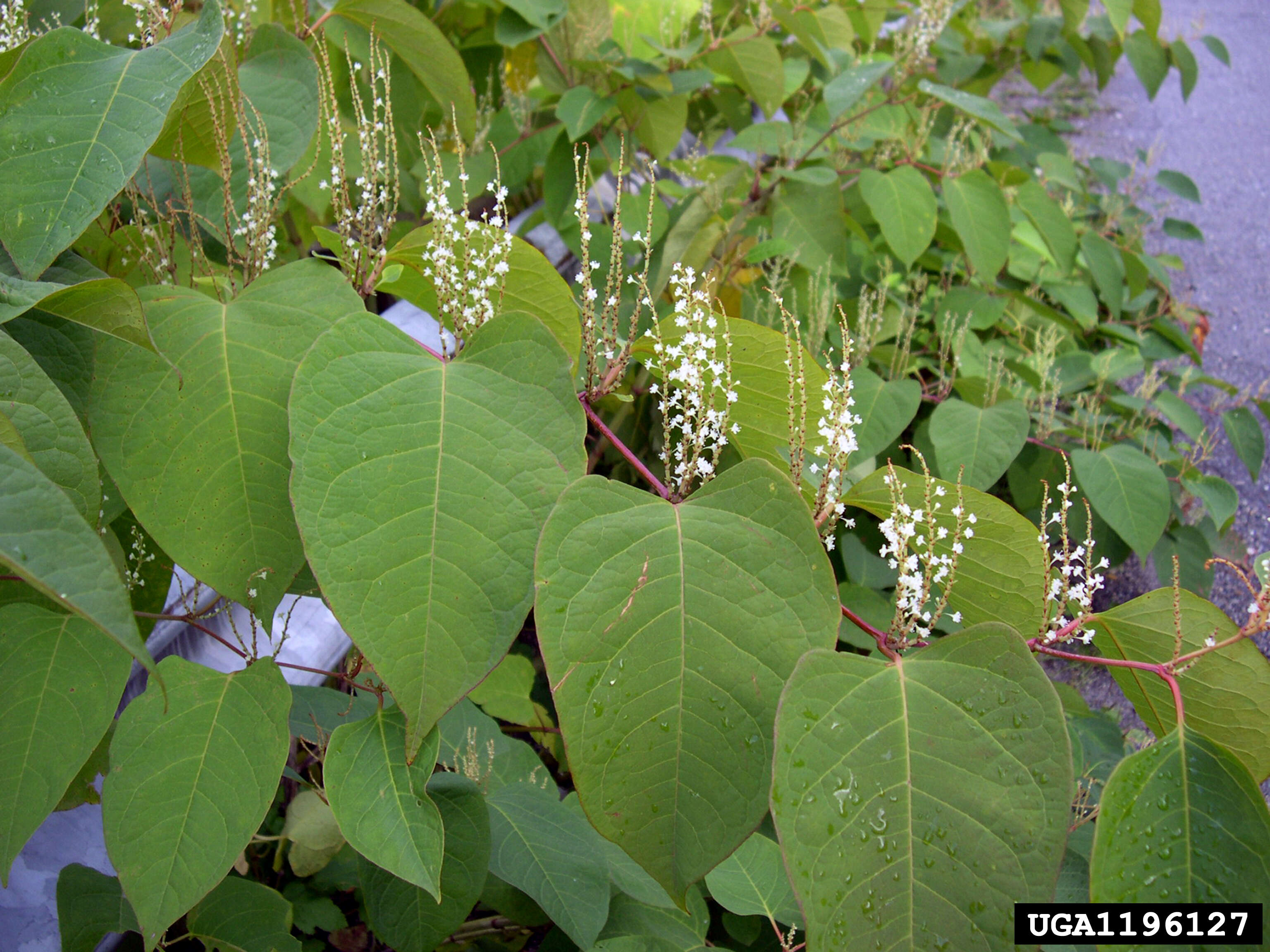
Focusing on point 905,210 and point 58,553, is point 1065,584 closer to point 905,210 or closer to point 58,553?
point 58,553

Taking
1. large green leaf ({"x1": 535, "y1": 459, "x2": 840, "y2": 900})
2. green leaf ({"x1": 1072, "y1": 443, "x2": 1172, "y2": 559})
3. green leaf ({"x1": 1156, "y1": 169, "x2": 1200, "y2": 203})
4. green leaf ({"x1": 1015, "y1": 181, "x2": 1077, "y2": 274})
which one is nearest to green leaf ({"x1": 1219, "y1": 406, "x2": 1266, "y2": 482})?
green leaf ({"x1": 1015, "y1": 181, "x2": 1077, "y2": 274})

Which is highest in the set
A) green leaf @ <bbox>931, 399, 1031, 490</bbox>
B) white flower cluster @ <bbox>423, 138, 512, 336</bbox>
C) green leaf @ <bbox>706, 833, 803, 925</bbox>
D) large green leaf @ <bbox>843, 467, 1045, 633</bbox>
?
white flower cluster @ <bbox>423, 138, 512, 336</bbox>

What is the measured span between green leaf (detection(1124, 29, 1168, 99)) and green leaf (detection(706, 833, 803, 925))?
Answer: 8.45 feet

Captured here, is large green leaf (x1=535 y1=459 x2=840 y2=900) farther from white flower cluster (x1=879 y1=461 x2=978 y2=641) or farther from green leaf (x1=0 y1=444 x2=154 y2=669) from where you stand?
green leaf (x1=0 y1=444 x2=154 y2=669)

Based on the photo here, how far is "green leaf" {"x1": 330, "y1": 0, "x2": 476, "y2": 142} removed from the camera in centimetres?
98

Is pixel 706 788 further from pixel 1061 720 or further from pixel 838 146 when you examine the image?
pixel 838 146

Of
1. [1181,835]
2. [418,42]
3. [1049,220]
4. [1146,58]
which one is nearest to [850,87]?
[1049,220]

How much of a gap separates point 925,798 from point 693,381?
11.0 inches

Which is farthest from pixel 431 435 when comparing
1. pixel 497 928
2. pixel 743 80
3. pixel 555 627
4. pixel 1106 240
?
pixel 1106 240

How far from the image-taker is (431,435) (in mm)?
549

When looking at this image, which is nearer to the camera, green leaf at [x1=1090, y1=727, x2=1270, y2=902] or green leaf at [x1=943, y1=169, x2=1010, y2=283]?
green leaf at [x1=1090, y1=727, x2=1270, y2=902]

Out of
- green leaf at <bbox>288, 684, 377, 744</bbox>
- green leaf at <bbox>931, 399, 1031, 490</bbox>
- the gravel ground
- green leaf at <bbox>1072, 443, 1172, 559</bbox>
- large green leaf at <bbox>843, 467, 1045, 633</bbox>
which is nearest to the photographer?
large green leaf at <bbox>843, 467, 1045, 633</bbox>

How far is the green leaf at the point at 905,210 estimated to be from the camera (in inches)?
64.9

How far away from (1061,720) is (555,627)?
0.91 feet
